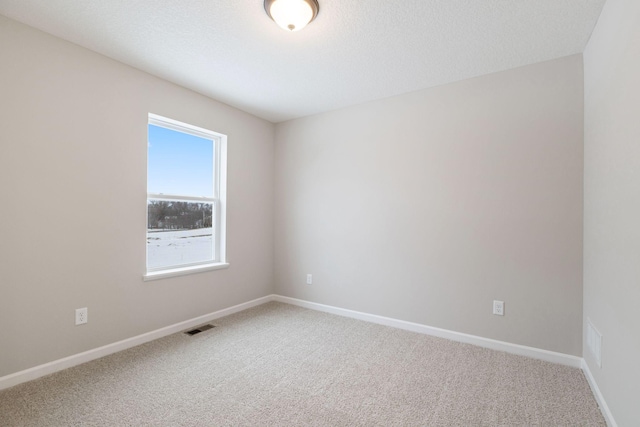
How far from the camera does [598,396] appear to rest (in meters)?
1.92

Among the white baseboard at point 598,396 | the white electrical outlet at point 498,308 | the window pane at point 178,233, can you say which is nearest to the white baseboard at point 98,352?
the window pane at point 178,233

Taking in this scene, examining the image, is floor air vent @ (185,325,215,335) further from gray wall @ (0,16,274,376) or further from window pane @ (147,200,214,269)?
window pane @ (147,200,214,269)

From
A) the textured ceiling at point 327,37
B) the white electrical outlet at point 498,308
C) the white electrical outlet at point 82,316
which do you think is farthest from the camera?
the white electrical outlet at point 498,308

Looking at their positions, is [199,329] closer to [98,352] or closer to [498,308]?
[98,352]

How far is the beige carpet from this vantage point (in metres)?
1.78

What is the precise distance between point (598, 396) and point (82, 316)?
3.68m

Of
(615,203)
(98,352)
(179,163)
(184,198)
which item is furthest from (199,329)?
(615,203)

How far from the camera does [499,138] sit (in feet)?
8.95

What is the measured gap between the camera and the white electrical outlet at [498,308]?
271 cm

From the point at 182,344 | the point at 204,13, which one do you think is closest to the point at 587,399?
the point at 182,344

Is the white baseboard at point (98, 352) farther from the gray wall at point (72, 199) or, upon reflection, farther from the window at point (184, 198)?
the window at point (184, 198)

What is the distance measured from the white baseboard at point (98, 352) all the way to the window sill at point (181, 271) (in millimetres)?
501

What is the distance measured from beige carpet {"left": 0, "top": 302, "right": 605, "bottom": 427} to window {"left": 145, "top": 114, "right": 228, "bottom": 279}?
0.87 metres

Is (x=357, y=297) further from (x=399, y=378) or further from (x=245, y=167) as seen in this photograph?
(x=245, y=167)
